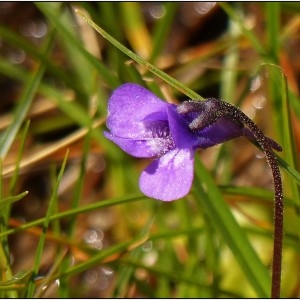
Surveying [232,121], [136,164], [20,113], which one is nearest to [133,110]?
[232,121]

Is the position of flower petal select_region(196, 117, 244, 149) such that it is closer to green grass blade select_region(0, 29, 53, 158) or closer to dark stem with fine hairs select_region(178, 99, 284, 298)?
dark stem with fine hairs select_region(178, 99, 284, 298)

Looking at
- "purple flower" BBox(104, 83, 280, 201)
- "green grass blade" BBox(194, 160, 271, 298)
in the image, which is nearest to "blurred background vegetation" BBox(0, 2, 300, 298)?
"green grass blade" BBox(194, 160, 271, 298)

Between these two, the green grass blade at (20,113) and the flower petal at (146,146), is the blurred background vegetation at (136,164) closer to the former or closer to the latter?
the green grass blade at (20,113)

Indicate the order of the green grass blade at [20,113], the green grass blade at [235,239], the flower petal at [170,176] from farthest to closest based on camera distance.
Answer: the green grass blade at [20,113]
the green grass blade at [235,239]
the flower petal at [170,176]

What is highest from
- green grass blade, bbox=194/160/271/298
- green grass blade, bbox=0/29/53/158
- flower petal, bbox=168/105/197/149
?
flower petal, bbox=168/105/197/149

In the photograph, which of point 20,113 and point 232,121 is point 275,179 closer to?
point 232,121

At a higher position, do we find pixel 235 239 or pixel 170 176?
pixel 170 176

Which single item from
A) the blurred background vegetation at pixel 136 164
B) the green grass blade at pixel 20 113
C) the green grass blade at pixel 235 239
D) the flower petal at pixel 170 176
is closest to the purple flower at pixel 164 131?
the flower petal at pixel 170 176
